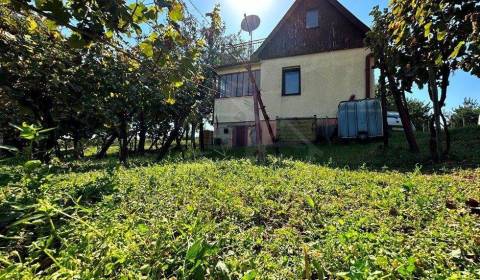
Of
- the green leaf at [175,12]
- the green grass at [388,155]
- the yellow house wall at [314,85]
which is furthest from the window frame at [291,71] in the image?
the green leaf at [175,12]

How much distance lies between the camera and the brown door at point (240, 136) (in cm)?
1845

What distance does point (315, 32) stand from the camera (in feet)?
55.5

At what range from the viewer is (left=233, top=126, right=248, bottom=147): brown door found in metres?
18.5

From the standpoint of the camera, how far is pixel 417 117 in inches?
1398

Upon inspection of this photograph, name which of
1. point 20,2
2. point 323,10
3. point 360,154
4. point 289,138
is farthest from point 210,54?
point 20,2

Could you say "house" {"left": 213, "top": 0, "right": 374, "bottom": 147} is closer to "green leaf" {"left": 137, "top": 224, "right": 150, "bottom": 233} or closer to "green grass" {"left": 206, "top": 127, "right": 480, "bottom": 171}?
"green grass" {"left": 206, "top": 127, "right": 480, "bottom": 171}

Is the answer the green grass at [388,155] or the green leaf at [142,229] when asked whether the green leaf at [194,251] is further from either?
the green grass at [388,155]

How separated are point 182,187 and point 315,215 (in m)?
1.92

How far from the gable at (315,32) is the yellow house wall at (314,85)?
40 cm

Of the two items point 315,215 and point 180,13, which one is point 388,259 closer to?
point 315,215

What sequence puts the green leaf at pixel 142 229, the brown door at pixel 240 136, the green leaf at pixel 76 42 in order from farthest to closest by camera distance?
the brown door at pixel 240 136
the green leaf at pixel 142 229
the green leaf at pixel 76 42

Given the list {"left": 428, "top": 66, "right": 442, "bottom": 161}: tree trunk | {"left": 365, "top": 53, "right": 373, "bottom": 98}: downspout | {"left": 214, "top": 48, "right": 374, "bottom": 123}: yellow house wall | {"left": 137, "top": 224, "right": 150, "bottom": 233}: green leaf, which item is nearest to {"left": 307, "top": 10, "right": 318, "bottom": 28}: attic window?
{"left": 214, "top": 48, "right": 374, "bottom": 123}: yellow house wall

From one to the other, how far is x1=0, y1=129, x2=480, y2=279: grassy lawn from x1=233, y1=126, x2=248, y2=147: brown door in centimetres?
1381

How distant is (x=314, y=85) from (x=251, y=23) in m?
4.52
